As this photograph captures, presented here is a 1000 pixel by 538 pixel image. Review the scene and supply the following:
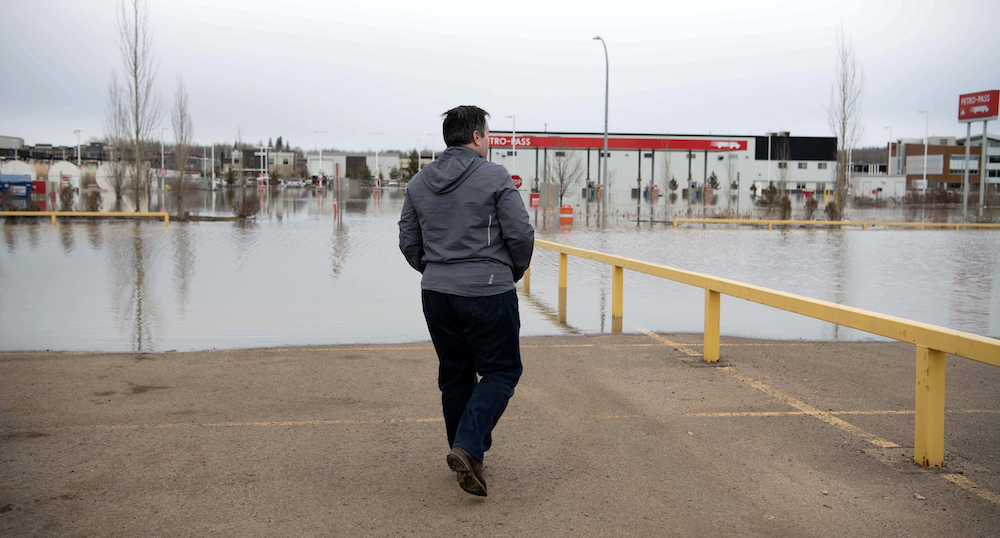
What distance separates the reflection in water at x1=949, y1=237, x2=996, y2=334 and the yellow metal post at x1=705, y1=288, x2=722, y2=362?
437 cm

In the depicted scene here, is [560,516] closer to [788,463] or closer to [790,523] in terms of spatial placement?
[790,523]

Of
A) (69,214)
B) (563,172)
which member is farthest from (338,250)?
(563,172)

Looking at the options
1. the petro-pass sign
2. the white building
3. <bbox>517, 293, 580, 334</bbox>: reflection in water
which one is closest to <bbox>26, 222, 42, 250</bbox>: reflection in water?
<bbox>517, 293, 580, 334</bbox>: reflection in water

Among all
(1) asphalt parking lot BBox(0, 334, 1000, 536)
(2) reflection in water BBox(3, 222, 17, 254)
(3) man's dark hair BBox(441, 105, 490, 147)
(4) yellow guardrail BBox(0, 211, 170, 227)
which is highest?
(3) man's dark hair BBox(441, 105, 490, 147)

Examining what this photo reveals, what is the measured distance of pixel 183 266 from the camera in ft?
49.2

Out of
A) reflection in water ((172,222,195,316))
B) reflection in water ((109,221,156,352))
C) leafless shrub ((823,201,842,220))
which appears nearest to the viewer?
reflection in water ((109,221,156,352))

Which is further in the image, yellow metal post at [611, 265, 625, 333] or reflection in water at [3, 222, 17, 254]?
reflection in water at [3, 222, 17, 254]

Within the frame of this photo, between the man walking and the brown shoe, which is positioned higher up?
the man walking

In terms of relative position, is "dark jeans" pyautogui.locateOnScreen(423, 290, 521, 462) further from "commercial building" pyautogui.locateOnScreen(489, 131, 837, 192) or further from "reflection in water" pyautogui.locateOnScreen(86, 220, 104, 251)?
"commercial building" pyautogui.locateOnScreen(489, 131, 837, 192)

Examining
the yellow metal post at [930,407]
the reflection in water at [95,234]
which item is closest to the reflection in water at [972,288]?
the yellow metal post at [930,407]

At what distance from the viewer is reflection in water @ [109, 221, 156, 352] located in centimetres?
832

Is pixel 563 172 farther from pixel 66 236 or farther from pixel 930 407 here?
pixel 930 407

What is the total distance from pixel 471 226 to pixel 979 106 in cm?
5265

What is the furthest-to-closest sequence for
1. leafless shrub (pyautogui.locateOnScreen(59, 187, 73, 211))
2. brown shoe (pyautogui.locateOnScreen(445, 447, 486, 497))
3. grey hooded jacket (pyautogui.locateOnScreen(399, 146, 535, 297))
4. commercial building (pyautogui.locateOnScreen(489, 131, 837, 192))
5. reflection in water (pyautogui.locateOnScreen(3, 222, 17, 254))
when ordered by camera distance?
commercial building (pyautogui.locateOnScreen(489, 131, 837, 192)) < leafless shrub (pyautogui.locateOnScreen(59, 187, 73, 211)) < reflection in water (pyautogui.locateOnScreen(3, 222, 17, 254)) < grey hooded jacket (pyautogui.locateOnScreen(399, 146, 535, 297)) < brown shoe (pyautogui.locateOnScreen(445, 447, 486, 497))
